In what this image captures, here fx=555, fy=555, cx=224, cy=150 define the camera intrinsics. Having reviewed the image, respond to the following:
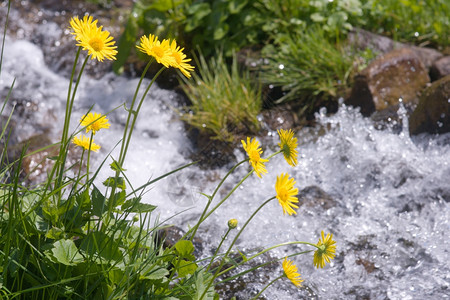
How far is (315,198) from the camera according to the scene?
10.3ft

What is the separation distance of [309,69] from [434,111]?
94 cm

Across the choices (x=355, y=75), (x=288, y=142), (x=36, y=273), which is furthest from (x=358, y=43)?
(x=36, y=273)

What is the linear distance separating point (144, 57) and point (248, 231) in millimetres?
2009

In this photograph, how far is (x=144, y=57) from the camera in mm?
4371

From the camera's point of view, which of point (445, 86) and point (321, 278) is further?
point (445, 86)

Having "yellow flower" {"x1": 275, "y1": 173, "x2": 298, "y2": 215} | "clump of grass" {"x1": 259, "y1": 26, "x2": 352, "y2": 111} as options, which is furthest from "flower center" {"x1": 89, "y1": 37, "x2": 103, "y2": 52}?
"clump of grass" {"x1": 259, "y1": 26, "x2": 352, "y2": 111}

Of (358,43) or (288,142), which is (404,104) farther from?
(288,142)

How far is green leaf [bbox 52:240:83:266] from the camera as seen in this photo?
1.38m

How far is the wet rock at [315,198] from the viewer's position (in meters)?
3.09

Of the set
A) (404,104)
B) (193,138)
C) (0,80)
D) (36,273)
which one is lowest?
(36,273)

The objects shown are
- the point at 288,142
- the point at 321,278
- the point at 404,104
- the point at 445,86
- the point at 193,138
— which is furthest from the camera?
the point at 193,138

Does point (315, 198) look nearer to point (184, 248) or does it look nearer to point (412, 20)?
point (184, 248)

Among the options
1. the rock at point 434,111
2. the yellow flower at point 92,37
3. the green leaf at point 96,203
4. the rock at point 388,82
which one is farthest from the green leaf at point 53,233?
the rock at point 388,82

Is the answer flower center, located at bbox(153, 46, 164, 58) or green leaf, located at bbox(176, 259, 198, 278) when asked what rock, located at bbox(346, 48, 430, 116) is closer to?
green leaf, located at bbox(176, 259, 198, 278)
